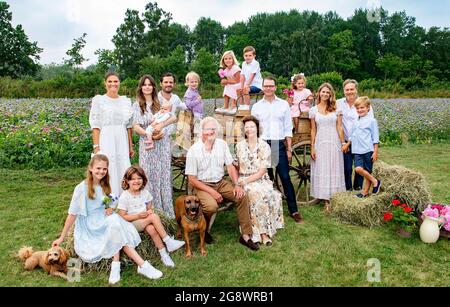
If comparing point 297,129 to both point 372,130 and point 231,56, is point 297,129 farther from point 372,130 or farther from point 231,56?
point 231,56

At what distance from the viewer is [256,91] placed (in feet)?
22.5

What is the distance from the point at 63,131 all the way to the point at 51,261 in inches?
234

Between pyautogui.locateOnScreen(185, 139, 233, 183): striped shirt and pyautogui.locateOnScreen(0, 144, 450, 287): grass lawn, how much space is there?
853 mm

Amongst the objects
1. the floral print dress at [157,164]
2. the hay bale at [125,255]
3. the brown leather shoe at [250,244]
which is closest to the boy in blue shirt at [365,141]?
the brown leather shoe at [250,244]

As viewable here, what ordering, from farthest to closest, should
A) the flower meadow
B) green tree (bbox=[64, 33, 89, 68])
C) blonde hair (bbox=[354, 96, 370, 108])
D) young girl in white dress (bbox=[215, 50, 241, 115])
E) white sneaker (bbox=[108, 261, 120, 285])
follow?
green tree (bbox=[64, 33, 89, 68]) → the flower meadow → young girl in white dress (bbox=[215, 50, 241, 115]) → blonde hair (bbox=[354, 96, 370, 108]) → white sneaker (bbox=[108, 261, 120, 285])

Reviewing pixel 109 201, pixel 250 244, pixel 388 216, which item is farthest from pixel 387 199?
pixel 109 201

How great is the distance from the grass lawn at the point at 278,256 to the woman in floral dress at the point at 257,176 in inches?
11.0

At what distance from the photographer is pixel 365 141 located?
5.81m

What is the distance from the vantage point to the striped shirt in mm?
4973

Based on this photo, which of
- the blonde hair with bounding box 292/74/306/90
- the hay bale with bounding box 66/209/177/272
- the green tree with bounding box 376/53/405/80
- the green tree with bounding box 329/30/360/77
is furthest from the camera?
the green tree with bounding box 329/30/360/77

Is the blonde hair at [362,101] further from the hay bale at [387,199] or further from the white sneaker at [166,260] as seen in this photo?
the white sneaker at [166,260]

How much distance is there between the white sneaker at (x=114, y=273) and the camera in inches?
155

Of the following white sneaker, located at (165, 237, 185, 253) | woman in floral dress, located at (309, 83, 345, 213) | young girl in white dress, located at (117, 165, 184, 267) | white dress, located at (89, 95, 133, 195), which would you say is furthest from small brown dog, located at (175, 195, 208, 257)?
woman in floral dress, located at (309, 83, 345, 213)

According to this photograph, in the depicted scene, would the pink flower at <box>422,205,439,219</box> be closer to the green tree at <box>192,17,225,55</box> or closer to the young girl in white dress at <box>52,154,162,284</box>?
the young girl in white dress at <box>52,154,162,284</box>
